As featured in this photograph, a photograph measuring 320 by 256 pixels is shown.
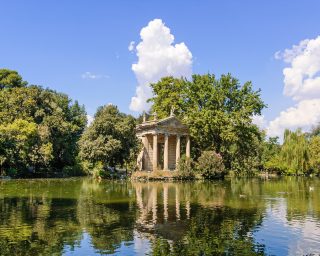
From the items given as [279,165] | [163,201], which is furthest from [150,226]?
[279,165]

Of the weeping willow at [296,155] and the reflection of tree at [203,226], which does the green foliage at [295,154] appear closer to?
the weeping willow at [296,155]

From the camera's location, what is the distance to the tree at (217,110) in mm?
64312

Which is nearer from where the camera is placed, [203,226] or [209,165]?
[203,226]

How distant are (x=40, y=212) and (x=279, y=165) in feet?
250

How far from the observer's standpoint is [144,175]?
59.8 m

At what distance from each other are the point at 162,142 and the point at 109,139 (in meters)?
14.5

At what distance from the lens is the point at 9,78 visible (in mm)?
81500

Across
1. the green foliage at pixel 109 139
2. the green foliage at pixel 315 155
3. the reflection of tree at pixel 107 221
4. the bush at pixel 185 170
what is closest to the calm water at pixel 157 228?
the reflection of tree at pixel 107 221

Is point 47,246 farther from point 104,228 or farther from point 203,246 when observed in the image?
point 203,246

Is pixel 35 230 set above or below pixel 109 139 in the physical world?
below

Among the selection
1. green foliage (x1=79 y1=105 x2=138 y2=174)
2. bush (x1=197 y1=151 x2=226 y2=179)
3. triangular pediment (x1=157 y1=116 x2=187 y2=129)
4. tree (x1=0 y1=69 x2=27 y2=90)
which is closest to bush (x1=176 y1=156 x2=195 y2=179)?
bush (x1=197 y1=151 x2=226 y2=179)

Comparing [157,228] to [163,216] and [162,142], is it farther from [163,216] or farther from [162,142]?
[162,142]

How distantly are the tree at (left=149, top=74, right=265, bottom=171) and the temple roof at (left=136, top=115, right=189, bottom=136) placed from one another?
1.63 metres

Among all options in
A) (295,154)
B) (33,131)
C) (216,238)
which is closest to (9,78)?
(33,131)
